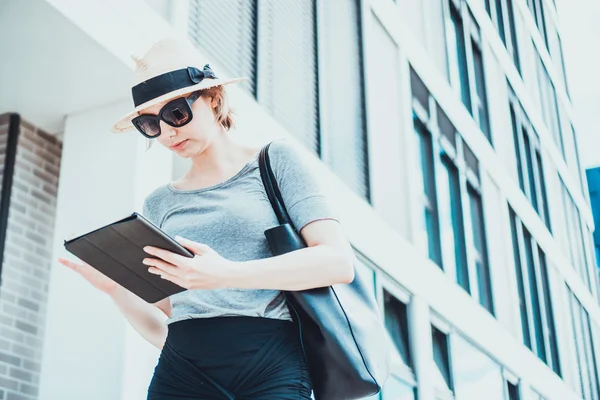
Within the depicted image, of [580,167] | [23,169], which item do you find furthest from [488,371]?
[580,167]

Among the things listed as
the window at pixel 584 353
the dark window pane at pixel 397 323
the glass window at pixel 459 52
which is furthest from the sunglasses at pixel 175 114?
the window at pixel 584 353

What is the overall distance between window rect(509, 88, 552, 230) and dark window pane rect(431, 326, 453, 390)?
20.3 feet

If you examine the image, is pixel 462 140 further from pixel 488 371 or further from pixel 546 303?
pixel 546 303

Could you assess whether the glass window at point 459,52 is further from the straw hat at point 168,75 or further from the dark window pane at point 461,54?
the straw hat at point 168,75

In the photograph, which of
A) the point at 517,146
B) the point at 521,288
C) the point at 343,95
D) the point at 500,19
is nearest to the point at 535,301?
the point at 521,288

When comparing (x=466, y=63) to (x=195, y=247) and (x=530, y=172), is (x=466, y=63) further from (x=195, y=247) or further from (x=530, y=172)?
(x=195, y=247)

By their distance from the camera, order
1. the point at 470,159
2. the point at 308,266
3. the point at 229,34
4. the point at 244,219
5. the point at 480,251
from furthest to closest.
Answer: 1. the point at 470,159
2. the point at 480,251
3. the point at 229,34
4. the point at 244,219
5. the point at 308,266

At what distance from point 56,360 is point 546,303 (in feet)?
38.0

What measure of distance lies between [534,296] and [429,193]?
482 cm

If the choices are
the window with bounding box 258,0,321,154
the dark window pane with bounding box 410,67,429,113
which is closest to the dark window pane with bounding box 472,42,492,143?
the dark window pane with bounding box 410,67,429,113

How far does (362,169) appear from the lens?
8312 mm

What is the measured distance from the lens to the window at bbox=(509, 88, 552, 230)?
15.3m

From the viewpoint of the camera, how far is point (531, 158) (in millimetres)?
16516

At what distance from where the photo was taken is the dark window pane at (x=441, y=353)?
9.05m
